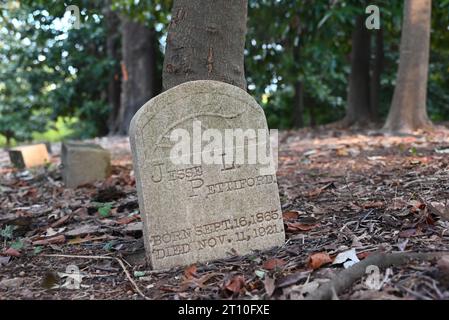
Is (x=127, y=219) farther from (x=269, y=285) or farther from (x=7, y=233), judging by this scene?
(x=269, y=285)

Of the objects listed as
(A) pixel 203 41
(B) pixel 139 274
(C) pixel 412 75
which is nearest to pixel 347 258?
(B) pixel 139 274

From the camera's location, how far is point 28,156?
8.45 meters

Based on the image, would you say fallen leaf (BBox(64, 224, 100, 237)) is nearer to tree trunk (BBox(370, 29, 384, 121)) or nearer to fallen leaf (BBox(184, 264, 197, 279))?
fallen leaf (BBox(184, 264, 197, 279))

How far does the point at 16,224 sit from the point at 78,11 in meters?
2.07

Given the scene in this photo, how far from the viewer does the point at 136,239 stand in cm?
415

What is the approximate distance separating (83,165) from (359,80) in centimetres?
686

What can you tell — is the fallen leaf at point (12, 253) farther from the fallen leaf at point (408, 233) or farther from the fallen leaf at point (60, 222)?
the fallen leaf at point (408, 233)

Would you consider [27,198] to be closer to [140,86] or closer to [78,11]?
[78,11]

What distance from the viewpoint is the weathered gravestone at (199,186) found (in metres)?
3.42

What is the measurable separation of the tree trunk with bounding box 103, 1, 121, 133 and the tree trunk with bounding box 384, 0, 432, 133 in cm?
805

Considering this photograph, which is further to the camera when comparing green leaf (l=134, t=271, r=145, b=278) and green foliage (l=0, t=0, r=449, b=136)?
green foliage (l=0, t=0, r=449, b=136)

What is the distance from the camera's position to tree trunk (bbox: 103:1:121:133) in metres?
14.9

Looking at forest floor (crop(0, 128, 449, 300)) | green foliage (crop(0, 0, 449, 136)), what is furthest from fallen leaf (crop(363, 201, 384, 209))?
green foliage (crop(0, 0, 449, 136))
